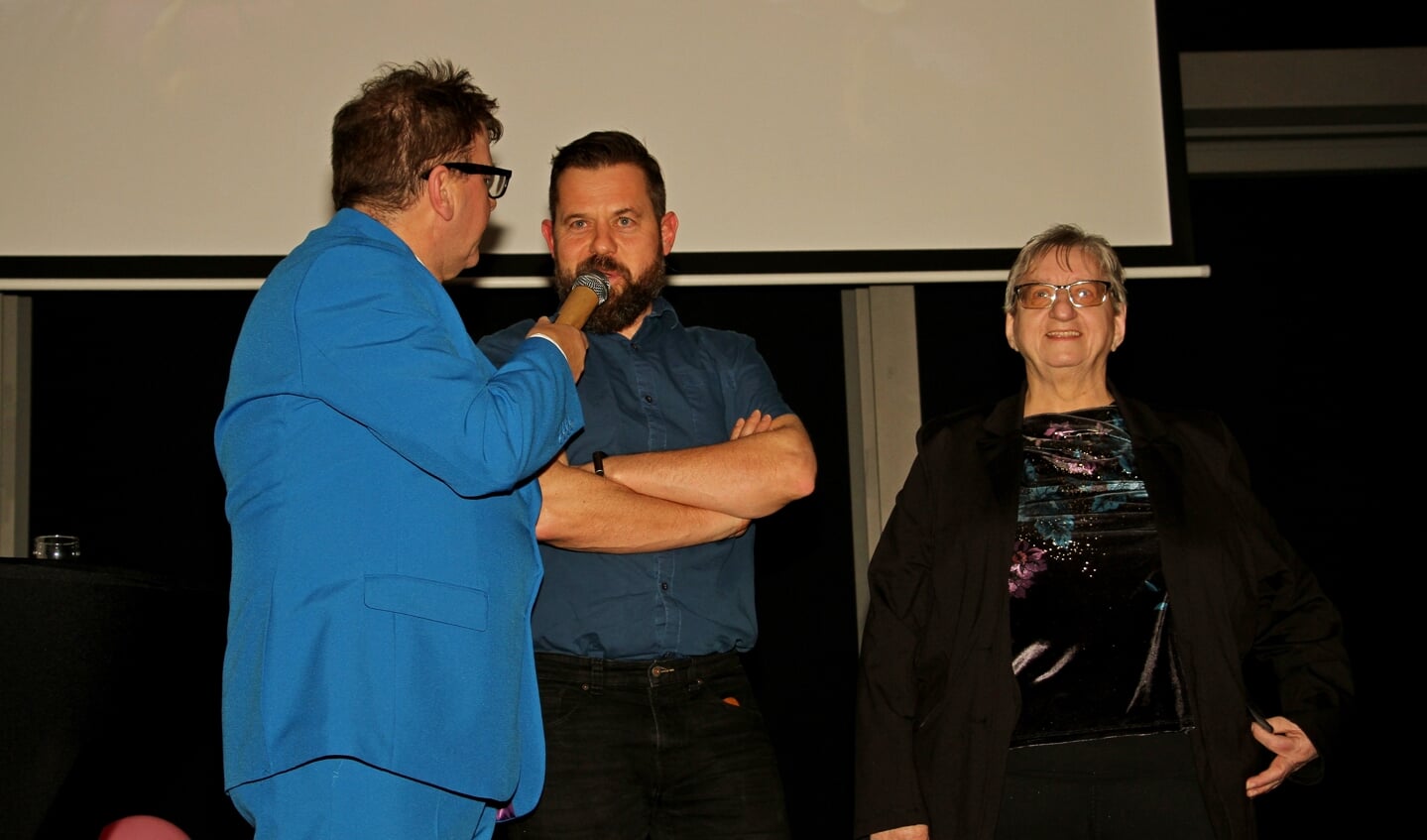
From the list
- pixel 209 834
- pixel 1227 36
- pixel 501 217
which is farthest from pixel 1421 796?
pixel 209 834

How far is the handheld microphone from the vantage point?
207 cm

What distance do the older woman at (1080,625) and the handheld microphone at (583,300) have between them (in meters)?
0.72

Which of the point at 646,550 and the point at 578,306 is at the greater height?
the point at 578,306

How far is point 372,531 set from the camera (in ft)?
5.40

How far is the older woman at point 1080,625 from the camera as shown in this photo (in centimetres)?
221

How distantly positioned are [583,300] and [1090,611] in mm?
1018

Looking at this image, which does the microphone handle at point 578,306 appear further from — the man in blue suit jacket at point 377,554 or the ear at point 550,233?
the ear at point 550,233

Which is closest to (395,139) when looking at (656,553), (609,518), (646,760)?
(609,518)

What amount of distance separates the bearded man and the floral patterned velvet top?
433 millimetres

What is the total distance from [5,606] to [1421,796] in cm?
465

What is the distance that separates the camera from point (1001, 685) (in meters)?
2.25

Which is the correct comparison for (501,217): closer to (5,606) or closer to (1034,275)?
(1034,275)

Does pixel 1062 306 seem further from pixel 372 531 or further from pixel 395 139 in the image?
pixel 372 531

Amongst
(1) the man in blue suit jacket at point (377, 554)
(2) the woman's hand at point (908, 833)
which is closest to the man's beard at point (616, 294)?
(1) the man in blue suit jacket at point (377, 554)
